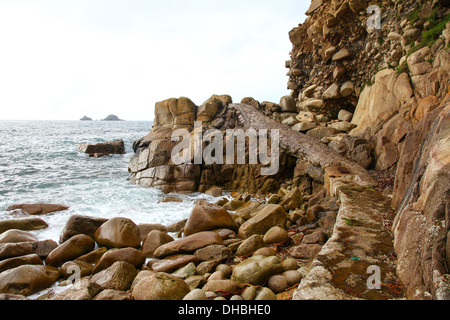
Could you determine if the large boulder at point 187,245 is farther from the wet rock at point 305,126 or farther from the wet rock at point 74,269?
the wet rock at point 305,126

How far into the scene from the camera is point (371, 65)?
1255 cm

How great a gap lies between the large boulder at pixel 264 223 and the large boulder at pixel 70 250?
11.1 feet

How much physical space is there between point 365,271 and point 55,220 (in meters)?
8.56

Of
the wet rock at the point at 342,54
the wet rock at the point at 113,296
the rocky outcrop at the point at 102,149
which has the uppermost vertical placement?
the wet rock at the point at 342,54

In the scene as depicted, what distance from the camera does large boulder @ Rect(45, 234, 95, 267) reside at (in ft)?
17.2

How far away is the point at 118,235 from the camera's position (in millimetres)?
5871

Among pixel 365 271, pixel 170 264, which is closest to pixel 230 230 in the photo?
pixel 170 264

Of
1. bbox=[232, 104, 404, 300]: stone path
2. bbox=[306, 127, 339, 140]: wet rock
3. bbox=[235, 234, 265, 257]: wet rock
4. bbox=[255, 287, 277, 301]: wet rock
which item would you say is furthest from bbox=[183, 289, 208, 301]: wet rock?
bbox=[306, 127, 339, 140]: wet rock

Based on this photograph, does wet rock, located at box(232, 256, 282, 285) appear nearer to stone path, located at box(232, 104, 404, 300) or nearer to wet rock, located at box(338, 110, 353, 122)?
stone path, located at box(232, 104, 404, 300)

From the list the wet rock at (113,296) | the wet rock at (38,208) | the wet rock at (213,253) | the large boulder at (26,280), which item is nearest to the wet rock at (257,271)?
the wet rock at (213,253)

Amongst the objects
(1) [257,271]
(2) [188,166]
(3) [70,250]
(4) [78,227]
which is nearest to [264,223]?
(1) [257,271]

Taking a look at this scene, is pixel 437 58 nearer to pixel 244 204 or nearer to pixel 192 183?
pixel 244 204

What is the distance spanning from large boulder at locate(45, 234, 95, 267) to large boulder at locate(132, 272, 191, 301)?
8.45ft

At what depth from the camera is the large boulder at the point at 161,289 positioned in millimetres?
3424
